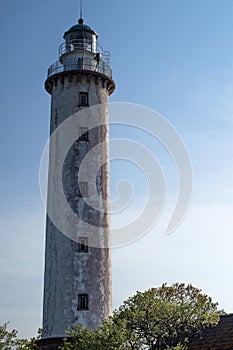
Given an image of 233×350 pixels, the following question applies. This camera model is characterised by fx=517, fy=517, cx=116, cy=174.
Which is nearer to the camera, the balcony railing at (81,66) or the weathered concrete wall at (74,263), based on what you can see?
the weathered concrete wall at (74,263)

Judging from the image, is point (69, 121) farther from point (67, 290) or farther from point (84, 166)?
point (67, 290)

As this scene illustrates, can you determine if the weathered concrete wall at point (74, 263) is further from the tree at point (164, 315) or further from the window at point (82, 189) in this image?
the tree at point (164, 315)

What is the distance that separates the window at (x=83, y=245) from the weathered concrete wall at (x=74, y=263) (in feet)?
0.54

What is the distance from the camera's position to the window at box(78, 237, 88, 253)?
26.8 meters

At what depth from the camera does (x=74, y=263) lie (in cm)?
2644

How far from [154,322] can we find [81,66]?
15.5 metres

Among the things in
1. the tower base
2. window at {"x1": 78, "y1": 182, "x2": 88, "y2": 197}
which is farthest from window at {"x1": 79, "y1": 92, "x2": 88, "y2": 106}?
the tower base

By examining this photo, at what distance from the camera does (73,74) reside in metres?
29.8

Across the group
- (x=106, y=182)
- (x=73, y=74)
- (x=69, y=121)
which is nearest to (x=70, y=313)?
(x=106, y=182)

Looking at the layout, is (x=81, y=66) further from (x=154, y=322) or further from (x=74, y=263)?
(x=154, y=322)

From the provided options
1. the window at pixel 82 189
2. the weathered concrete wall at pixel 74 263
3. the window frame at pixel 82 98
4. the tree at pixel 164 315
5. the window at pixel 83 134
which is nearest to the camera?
the tree at pixel 164 315

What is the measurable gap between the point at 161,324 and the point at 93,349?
10.7ft

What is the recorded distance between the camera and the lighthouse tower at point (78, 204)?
84.9 ft

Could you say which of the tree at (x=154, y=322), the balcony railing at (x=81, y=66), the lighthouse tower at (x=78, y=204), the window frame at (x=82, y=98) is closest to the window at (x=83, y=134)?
the lighthouse tower at (x=78, y=204)
